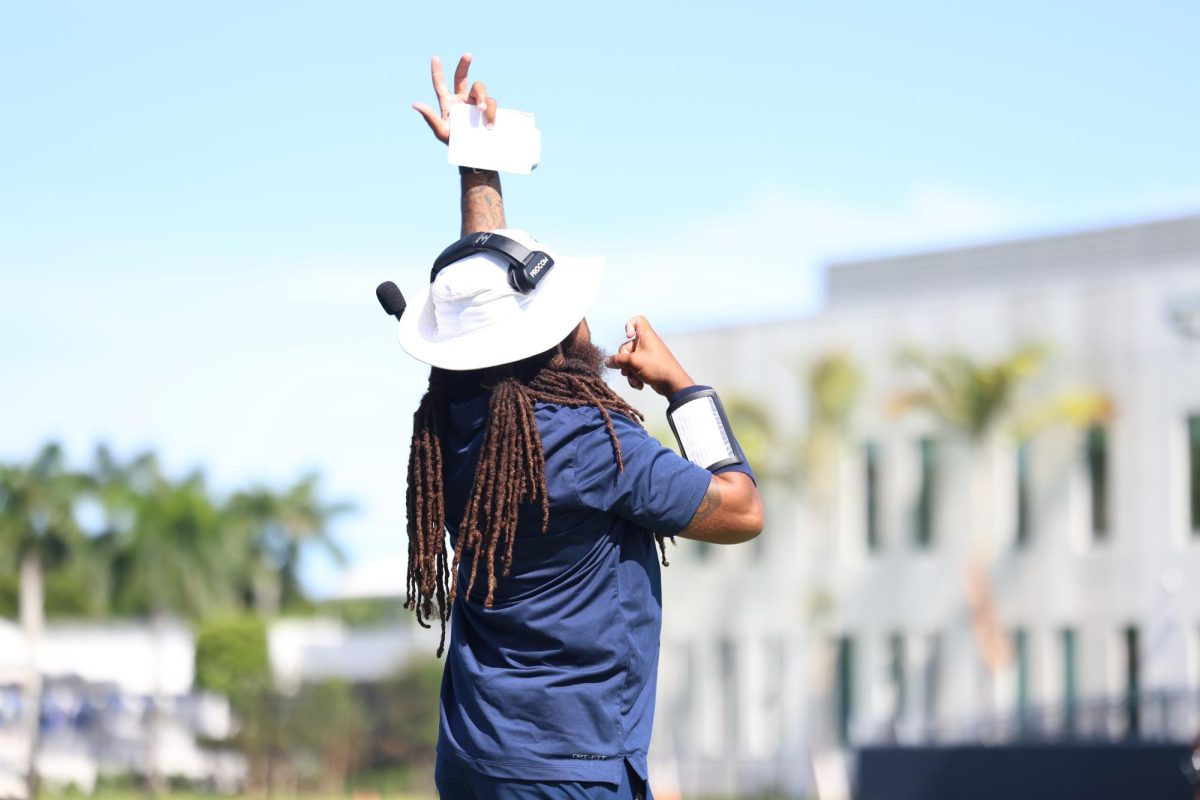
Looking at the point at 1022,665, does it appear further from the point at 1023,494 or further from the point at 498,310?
the point at 498,310

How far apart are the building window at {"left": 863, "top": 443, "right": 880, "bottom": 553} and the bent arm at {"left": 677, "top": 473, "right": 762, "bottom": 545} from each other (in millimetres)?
33893

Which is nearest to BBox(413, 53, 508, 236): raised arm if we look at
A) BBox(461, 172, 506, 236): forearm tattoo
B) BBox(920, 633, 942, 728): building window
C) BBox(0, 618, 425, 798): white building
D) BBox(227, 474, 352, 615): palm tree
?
BBox(461, 172, 506, 236): forearm tattoo

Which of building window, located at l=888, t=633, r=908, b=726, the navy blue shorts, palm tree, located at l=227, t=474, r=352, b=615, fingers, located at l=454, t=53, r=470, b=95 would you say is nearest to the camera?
the navy blue shorts

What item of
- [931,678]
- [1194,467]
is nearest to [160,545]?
[931,678]

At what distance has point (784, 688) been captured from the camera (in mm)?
38188

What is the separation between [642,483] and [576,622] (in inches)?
10.8

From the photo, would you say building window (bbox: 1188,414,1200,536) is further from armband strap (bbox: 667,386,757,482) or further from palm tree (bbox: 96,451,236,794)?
palm tree (bbox: 96,451,236,794)

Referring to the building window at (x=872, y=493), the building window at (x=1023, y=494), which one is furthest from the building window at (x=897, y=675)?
the building window at (x=1023, y=494)

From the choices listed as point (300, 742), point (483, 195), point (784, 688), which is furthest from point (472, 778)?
point (300, 742)

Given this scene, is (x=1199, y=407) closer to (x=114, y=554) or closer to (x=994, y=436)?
(x=994, y=436)

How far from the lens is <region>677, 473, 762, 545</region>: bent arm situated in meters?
3.43

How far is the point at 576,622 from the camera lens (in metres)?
3.40

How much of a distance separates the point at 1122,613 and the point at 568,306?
3107 cm

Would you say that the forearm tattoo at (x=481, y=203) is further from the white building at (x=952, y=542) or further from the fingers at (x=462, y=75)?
the white building at (x=952, y=542)
